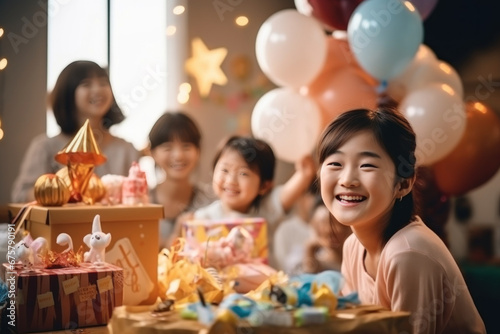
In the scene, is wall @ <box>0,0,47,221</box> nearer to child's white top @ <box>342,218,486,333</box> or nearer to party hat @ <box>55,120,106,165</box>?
party hat @ <box>55,120,106,165</box>

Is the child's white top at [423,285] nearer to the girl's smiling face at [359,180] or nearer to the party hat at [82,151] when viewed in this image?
the girl's smiling face at [359,180]

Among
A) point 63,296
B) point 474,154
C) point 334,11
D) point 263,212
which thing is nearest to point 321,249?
point 263,212

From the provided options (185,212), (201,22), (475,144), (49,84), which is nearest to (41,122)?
(49,84)

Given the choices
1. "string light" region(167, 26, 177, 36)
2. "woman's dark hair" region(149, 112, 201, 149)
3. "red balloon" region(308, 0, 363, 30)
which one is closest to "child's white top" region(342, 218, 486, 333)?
"woman's dark hair" region(149, 112, 201, 149)

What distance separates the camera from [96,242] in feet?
5.18

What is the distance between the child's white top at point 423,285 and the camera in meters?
1.41

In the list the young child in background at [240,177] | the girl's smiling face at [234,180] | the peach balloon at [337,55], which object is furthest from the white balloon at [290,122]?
the girl's smiling face at [234,180]

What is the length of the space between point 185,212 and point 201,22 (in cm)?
173

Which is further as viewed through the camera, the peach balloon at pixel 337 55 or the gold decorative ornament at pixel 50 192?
the peach balloon at pixel 337 55

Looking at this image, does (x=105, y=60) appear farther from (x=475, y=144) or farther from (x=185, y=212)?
(x=475, y=144)

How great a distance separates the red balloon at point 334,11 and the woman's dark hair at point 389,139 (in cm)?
157

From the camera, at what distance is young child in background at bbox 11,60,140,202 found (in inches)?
101

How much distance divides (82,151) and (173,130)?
1.21 meters

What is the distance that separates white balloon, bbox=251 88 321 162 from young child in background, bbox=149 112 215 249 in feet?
1.08
